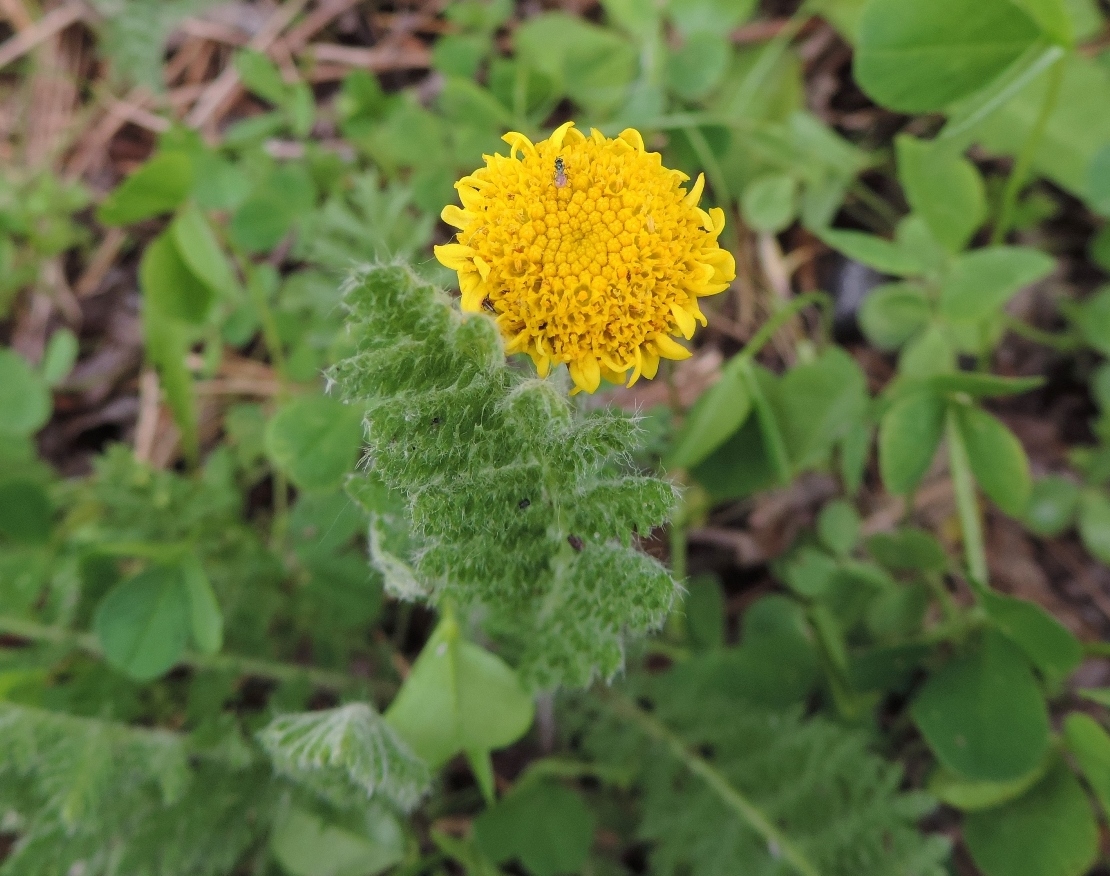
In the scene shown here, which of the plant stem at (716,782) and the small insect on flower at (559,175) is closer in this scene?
the small insect on flower at (559,175)

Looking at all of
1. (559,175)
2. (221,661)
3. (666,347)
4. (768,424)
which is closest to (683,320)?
(666,347)

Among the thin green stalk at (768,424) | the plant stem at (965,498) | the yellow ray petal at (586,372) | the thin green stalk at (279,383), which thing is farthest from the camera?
the thin green stalk at (279,383)

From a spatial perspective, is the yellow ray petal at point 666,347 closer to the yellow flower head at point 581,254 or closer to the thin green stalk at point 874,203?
the yellow flower head at point 581,254

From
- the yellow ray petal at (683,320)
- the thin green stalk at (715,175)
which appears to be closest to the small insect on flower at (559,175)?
the yellow ray petal at (683,320)

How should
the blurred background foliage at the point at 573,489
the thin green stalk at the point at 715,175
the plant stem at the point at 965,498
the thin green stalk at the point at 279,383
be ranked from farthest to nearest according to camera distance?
the thin green stalk at the point at 279,383
the thin green stalk at the point at 715,175
the plant stem at the point at 965,498
the blurred background foliage at the point at 573,489

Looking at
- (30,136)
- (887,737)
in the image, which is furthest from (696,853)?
(30,136)

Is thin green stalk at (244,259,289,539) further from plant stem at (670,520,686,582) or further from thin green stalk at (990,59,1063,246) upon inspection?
thin green stalk at (990,59,1063,246)
